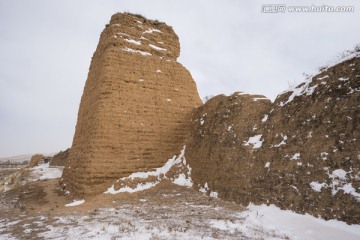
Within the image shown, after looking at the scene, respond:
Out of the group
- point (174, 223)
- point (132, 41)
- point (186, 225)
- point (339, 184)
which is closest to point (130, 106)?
point (132, 41)

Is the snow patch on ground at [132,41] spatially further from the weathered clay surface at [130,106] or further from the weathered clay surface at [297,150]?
the weathered clay surface at [297,150]

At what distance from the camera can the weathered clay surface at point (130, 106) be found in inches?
418

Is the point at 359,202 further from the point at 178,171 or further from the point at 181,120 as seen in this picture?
the point at 181,120

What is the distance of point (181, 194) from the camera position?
32.1 ft

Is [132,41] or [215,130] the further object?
[132,41]

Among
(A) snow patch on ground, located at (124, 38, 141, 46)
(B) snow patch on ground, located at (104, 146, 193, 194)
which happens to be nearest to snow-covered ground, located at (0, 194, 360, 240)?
(B) snow patch on ground, located at (104, 146, 193, 194)

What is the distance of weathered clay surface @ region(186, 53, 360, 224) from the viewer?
6.04 metres

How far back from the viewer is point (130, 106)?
11.6m

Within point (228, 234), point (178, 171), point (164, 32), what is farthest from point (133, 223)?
point (164, 32)

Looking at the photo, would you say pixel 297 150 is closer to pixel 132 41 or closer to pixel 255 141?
pixel 255 141

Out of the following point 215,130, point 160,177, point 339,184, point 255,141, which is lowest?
point 339,184

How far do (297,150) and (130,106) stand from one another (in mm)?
6923

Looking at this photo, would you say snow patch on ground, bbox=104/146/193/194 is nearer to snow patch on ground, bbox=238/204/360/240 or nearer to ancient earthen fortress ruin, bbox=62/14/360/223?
ancient earthen fortress ruin, bbox=62/14/360/223

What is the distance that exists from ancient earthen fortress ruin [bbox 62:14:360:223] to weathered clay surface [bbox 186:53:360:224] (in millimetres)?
28
